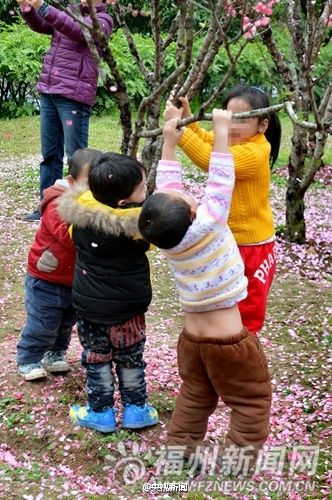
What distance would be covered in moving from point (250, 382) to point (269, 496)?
0.66 meters

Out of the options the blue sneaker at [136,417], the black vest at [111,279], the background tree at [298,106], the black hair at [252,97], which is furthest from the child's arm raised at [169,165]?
the background tree at [298,106]

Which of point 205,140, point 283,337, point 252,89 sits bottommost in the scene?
point 283,337

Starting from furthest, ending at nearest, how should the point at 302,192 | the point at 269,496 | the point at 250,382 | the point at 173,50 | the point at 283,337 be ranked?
the point at 173,50
the point at 302,192
the point at 283,337
the point at 269,496
the point at 250,382

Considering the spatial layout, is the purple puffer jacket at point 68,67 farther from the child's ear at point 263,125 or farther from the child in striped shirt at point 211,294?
the child in striped shirt at point 211,294

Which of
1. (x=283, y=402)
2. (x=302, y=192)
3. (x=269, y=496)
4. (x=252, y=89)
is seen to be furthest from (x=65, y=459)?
(x=302, y=192)

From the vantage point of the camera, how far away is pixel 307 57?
481 cm

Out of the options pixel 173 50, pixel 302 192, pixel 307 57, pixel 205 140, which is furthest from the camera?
pixel 173 50

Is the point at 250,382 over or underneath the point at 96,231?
underneath

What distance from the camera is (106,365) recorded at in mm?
3297

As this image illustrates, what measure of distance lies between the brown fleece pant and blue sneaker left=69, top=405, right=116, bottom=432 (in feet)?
1.31

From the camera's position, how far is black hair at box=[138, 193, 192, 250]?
2.63 metres

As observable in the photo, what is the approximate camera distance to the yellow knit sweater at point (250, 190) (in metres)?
3.35

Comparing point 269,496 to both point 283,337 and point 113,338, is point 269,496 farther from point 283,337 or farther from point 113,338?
point 283,337

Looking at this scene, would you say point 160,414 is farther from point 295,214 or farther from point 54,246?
point 295,214
